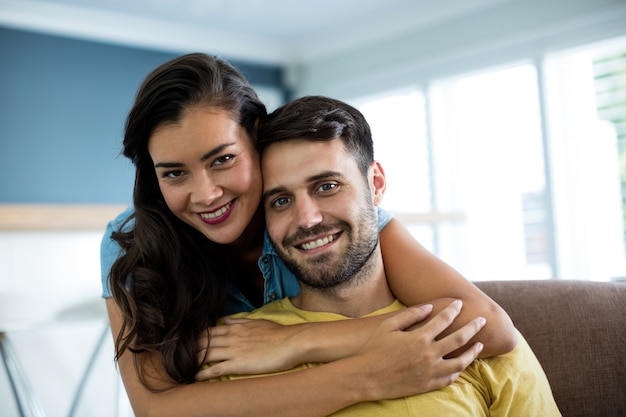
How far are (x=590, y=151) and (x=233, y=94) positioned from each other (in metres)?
3.81

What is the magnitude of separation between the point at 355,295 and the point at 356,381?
9.8 inches

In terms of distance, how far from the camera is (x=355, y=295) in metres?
1.55

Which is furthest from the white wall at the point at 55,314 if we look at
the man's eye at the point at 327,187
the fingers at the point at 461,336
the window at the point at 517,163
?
the window at the point at 517,163

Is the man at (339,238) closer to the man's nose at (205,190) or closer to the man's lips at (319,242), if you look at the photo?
the man's lips at (319,242)

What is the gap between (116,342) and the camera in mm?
1599

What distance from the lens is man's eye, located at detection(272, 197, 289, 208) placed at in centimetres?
150

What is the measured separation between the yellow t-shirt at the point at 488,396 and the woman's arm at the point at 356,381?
0.03 meters

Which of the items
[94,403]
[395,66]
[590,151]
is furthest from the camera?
[395,66]

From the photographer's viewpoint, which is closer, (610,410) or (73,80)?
(610,410)

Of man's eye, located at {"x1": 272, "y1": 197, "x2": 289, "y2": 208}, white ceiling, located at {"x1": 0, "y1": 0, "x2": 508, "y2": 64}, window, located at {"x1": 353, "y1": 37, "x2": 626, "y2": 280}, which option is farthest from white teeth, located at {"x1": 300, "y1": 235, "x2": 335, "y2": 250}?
white ceiling, located at {"x1": 0, "y1": 0, "x2": 508, "y2": 64}

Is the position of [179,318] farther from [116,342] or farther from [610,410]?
[610,410]

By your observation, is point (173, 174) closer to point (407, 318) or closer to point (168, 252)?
point (168, 252)

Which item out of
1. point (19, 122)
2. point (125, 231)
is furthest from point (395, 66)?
point (125, 231)

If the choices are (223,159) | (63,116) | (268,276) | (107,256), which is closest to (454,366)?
(268,276)
